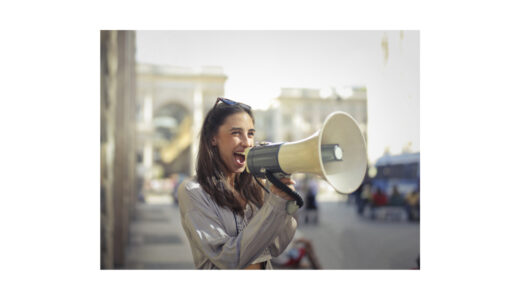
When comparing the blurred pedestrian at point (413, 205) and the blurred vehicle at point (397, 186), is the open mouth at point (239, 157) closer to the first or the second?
the blurred vehicle at point (397, 186)

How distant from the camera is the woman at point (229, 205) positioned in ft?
5.13

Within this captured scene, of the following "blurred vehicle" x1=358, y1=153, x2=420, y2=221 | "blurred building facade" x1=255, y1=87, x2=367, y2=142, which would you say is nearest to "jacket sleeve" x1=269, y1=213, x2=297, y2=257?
"blurred building facade" x1=255, y1=87, x2=367, y2=142

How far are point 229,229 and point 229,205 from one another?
96 millimetres

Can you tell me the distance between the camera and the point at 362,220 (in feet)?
16.8

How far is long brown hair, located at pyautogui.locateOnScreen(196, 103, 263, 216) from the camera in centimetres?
178

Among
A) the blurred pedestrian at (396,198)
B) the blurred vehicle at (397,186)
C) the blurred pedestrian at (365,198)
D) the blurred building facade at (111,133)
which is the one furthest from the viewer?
the blurred pedestrian at (365,198)

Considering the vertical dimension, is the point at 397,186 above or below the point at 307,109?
below

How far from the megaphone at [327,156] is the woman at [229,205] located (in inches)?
3.6

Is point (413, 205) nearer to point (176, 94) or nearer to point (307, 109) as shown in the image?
point (307, 109)

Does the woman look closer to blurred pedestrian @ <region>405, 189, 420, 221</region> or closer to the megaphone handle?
the megaphone handle

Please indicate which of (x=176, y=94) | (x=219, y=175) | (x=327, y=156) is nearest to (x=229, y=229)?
(x=219, y=175)

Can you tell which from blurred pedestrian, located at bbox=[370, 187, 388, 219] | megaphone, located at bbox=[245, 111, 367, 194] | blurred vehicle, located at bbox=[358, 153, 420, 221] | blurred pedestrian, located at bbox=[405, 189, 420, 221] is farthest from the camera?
blurred pedestrian, located at bbox=[370, 187, 388, 219]

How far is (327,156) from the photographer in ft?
5.34

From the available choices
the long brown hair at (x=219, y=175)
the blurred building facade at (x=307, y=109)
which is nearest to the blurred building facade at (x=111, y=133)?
the blurred building facade at (x=307, y=109)
